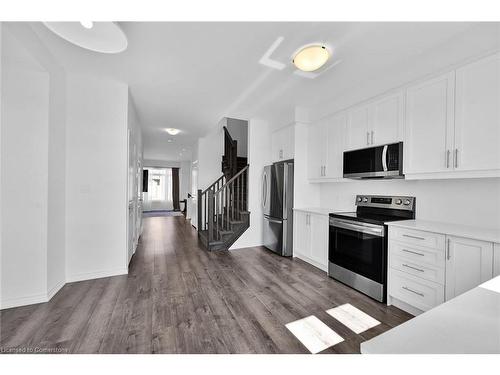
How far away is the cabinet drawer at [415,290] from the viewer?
1.91 m

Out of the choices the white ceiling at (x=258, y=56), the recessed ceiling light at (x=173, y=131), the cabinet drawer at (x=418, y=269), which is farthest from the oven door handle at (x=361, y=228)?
the recessed ceiling light at (x=173, y=131)

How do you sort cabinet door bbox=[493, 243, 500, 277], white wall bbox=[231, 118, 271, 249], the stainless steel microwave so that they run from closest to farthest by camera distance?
cabinet door bbox=[493, 243, 500, 277]
the stainless steel microwave
white wall bbox=[231, 118, 271, 249]

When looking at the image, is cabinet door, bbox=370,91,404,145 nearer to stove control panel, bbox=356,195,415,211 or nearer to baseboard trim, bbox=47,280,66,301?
stove control panel, bbox=356,195,415,211

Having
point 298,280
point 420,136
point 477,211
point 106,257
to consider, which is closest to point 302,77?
point 420,136

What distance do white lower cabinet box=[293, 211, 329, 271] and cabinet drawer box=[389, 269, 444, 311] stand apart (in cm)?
95

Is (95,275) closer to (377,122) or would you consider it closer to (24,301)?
(24,301)

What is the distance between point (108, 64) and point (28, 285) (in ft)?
8.21

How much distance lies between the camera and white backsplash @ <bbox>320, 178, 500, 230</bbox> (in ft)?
6.54

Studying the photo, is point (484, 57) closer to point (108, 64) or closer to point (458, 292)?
point (458, 292)

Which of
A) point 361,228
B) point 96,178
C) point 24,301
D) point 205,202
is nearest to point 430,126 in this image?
point 361,228

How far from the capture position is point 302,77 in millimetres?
2797

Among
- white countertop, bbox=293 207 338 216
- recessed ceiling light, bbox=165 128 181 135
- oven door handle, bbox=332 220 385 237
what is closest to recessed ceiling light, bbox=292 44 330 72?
oven door handle, bbox=332 220 385 237

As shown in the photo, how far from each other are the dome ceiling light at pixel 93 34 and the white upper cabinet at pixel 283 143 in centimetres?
274

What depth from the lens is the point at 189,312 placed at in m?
2.08
